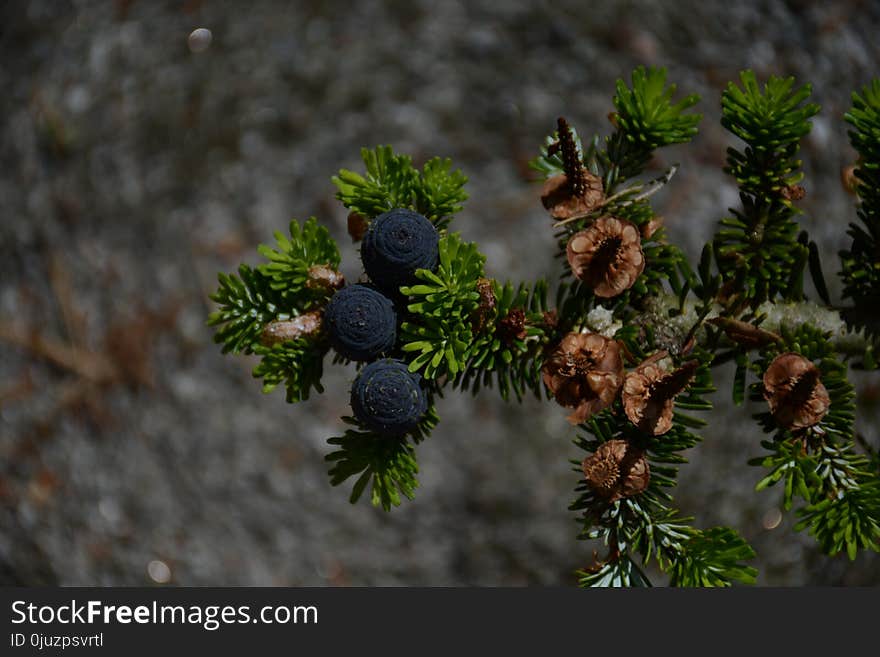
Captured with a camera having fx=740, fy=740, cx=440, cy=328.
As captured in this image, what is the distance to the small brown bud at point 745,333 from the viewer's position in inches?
17.4

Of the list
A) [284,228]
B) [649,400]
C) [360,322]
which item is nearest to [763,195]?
[649,400]

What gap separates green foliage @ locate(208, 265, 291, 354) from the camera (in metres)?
0.44

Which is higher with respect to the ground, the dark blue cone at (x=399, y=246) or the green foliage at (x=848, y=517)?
the dark blue cone at (x=399, y=246)

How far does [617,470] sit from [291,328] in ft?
0.66

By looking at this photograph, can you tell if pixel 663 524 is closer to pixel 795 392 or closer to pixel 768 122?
pixel 795 392

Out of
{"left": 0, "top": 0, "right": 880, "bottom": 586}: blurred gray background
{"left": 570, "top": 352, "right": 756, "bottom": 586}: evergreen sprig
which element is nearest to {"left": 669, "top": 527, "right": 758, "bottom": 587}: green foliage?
{"left": 570, "top": 352, "right": 756, "bottom": 586}: evergreen sprig

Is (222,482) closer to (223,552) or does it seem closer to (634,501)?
(223,552)

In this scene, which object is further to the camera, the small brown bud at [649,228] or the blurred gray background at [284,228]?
the blurred gray background at [284,228]

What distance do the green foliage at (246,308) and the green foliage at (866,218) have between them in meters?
0.35

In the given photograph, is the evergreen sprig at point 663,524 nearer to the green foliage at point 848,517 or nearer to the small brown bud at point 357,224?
the green foliage at point 848,517

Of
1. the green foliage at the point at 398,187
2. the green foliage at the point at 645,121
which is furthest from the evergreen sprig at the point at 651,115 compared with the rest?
the green foliage at the point at 398,187

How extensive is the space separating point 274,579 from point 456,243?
1086mm

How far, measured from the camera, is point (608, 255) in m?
0.42

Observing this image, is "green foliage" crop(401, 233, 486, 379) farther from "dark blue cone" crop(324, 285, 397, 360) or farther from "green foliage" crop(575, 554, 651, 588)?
"green foliage" crop(575, 554, 651, 588)
